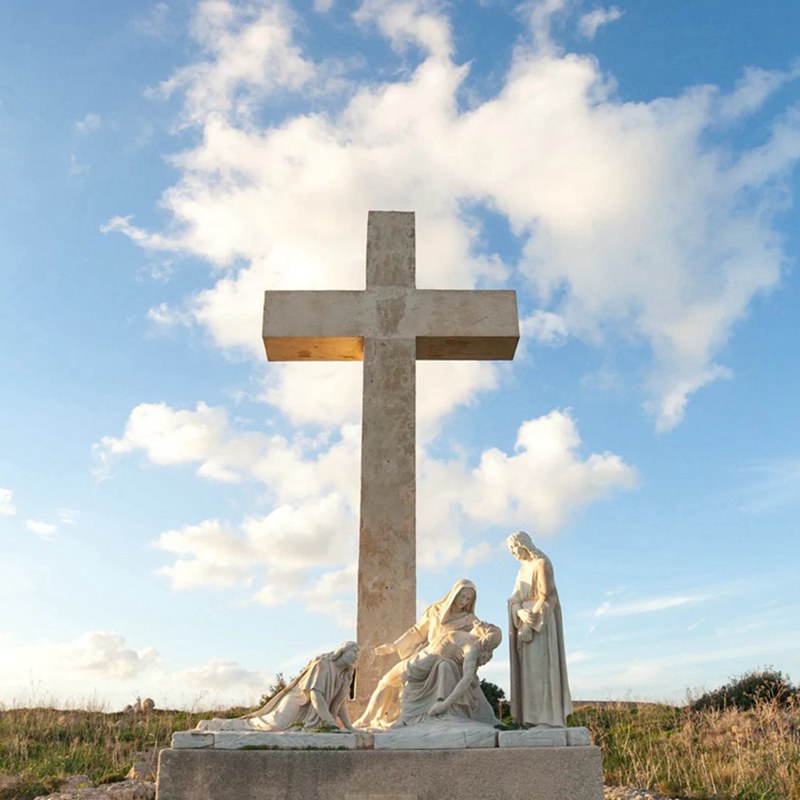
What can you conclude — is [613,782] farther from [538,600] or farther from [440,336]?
[440,336]

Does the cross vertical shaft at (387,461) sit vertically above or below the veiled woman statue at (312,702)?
above

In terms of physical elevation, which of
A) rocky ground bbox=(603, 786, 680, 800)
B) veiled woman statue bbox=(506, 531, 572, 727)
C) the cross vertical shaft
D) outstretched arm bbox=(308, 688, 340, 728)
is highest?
the cross vertical shaft

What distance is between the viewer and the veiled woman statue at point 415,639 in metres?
7.18

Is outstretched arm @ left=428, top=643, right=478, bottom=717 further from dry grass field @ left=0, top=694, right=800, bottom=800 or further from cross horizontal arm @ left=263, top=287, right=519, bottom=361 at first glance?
dry grass field @ left=0, top=694, right=800, bottom=800

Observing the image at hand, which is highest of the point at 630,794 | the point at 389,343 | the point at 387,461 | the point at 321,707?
the point at 389,343

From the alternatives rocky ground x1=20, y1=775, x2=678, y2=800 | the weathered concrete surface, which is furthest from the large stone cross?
rocky ground x1=20, y1=775, x2=678, y2=800

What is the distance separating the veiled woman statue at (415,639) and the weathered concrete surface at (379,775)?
62 cm

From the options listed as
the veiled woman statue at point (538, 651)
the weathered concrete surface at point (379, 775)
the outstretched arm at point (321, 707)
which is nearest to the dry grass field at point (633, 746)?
the veiled woman statue at point (538, 651)

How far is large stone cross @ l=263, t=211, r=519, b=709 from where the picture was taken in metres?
8.49

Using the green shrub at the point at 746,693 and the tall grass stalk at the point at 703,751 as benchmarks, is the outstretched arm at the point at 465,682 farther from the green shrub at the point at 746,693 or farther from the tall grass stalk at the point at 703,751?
the green shrub at the point at 746,693

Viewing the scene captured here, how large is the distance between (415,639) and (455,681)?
0.79 m

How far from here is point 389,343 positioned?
927 centimetres

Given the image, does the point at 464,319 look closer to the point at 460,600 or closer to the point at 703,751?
the point at 460,600

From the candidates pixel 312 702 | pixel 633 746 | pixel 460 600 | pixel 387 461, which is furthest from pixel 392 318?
pixel 633 746
